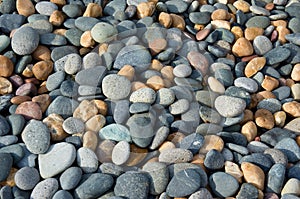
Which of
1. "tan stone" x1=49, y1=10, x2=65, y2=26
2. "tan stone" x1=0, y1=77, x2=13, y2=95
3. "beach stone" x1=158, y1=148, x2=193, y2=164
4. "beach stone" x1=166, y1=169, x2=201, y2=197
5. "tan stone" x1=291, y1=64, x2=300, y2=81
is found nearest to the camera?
"beach stone" x1=166, y1=169, x2=201, y2=197

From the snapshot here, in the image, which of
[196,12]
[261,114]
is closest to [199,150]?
[261,114]

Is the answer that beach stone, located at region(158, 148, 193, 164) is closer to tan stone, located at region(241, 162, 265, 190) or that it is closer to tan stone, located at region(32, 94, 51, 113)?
tan stone, located at region(241, 162, 265, 190)

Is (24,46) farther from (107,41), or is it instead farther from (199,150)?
(199,150)

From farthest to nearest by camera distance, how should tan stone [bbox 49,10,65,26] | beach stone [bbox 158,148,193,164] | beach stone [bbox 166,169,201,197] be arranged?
tan stone [bbox 49,10,65,26] < beach stone [bbox 158,148,193,164] < beach stone [bbox 166,169,201,197]

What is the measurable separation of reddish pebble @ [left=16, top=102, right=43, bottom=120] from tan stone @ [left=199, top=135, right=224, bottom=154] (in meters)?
0.63

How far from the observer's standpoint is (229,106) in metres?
1.62

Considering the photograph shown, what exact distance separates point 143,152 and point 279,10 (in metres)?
1.11

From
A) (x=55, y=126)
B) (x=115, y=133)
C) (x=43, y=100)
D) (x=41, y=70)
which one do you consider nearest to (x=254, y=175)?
(x=115, y=133)

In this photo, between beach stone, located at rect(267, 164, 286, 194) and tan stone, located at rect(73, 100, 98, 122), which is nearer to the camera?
→ beach stone, located at rect(267, 164, 286, 194)

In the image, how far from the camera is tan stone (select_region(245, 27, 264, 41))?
1948 mm

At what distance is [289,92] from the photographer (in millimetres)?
1755

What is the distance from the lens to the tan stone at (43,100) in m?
1.64

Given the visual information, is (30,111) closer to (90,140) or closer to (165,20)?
(90,140)

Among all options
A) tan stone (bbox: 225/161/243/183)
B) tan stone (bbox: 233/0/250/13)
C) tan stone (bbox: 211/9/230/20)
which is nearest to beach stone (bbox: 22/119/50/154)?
tan stone (bbox: 225/161/243/183)
